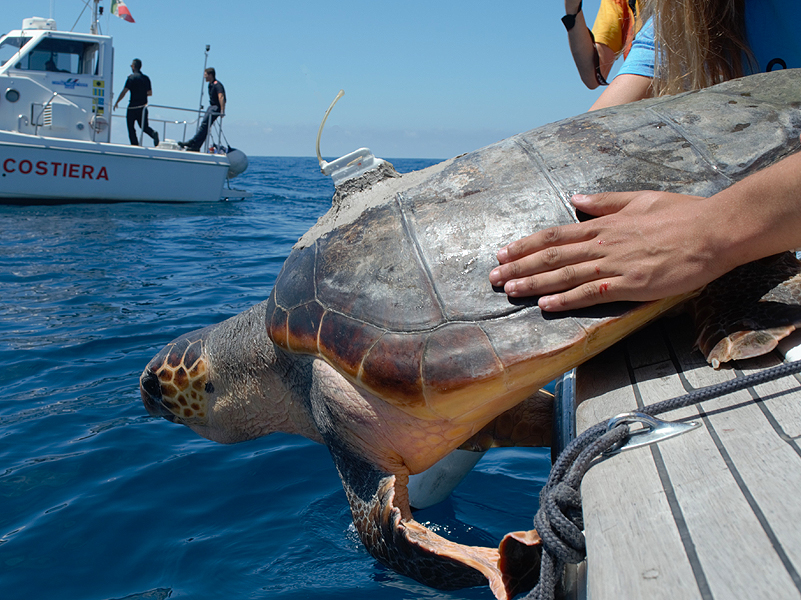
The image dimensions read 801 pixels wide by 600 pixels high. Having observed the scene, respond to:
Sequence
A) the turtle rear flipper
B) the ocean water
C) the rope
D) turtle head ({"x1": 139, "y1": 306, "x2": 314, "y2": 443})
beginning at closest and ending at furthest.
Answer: the rope < the turtle rear flipper < the ocean water < turtle head ({"x1": 139, "y1": 306, "x2": 314, "y2": 443})

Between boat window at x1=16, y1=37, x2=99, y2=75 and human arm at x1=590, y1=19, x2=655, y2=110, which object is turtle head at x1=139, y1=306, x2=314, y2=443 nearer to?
human arm at x1=590, y1=19, x2=655, y2=110

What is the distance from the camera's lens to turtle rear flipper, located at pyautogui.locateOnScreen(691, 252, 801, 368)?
1.55 metres

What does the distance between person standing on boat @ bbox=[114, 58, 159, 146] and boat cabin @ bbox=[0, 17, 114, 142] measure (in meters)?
0.42

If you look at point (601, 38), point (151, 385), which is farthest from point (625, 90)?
point (151, 385)

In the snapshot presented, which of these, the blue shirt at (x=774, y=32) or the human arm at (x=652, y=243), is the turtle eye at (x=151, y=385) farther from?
the blue shirt at (x=774, y=32)

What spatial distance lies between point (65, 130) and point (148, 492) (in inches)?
471

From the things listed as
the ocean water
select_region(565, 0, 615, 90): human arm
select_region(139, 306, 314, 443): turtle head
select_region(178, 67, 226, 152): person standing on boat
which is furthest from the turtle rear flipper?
select_region(178, 67, 226, 152): person standing on boat

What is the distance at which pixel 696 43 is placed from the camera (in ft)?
7.93

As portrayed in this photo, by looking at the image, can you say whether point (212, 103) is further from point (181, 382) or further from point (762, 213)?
point (762, 213)

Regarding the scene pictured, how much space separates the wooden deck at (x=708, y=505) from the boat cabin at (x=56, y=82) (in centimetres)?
1383

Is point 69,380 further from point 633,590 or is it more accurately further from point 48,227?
point 48,227

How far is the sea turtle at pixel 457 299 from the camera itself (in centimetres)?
174

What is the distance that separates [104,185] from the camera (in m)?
12.9

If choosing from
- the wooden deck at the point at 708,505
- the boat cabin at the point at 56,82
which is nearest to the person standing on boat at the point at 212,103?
the boat cabin at the point at 56,82
